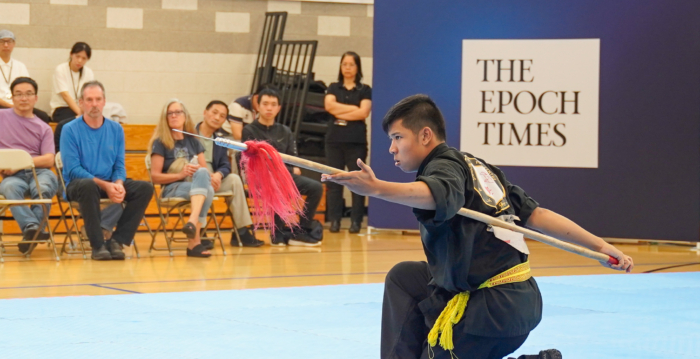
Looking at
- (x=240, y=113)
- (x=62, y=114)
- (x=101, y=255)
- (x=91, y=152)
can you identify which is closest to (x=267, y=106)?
(x=91, y=152)

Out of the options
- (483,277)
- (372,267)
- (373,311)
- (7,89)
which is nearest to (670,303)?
(373,311)

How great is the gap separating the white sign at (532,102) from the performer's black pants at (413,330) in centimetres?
516

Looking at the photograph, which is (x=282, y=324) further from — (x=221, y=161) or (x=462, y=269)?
(x=221, y=161)

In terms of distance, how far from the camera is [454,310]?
8.16 feet

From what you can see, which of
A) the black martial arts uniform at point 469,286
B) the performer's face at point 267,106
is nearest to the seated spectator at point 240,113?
the performer's face at point 267,106

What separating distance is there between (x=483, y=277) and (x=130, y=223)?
425 cm

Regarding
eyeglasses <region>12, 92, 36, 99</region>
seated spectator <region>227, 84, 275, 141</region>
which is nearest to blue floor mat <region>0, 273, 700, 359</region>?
eyeglasses <region>12, 92, 36, 99</region>

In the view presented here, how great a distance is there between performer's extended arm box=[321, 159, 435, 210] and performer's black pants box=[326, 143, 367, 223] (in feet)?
19.9

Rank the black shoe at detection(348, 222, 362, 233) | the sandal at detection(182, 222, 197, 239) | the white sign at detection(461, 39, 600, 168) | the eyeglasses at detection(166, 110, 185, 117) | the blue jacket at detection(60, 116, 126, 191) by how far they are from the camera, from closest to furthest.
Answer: the blue jacket at detection(60, 116, 126, 191), the sandal at detection(182, 222, 197, 239), the eyeglasses at detection(166, 110, 185, 117), the white sign at detection(461, 39, 600, 168), the black shoe at detection(348, 222, 362, 233)

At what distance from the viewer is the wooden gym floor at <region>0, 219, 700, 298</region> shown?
16.3ft

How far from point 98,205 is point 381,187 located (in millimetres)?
4387

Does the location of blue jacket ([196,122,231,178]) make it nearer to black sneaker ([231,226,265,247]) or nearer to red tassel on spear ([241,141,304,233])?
black sneaker ([231,226,265,247])

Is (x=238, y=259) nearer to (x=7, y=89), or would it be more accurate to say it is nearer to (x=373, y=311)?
(x=373, y=311)

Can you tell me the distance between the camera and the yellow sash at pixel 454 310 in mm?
2467
